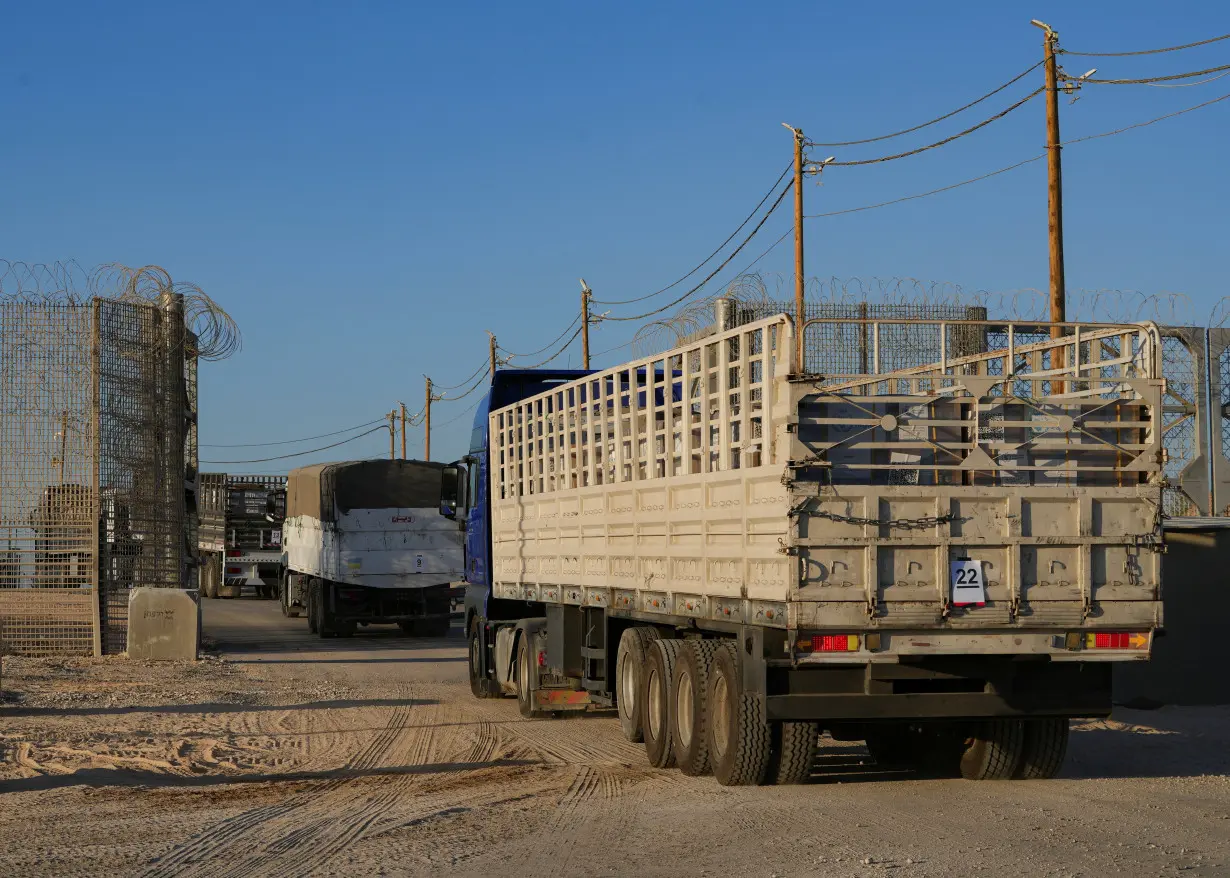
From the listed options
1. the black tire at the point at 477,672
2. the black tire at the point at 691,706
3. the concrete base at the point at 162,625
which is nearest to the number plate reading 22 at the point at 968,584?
the black tire at the point at 691,706

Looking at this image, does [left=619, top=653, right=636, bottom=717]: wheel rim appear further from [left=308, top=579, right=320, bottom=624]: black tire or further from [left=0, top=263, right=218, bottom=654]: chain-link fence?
[left=308, top=579, right=320, bottom=624]: black tire

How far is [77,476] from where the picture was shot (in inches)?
928

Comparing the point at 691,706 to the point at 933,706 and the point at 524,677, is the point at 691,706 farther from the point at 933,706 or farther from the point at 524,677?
the point at 524,677

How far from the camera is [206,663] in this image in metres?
23.5

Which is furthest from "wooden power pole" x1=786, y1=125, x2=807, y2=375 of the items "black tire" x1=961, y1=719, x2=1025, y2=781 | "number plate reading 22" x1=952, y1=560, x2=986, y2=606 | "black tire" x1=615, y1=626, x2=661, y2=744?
"number plate reading 22" x1=952, y1=560, x2=986, y2=606

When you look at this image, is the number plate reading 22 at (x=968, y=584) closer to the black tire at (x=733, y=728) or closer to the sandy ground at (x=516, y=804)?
the sandy ground at (x=516, y=804)

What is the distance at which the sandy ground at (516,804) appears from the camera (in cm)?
868

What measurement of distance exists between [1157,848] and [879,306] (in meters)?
21.7

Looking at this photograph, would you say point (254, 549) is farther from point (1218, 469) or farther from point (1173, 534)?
point (1173, 534)

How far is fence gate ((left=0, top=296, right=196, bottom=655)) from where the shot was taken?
23312 millimetres

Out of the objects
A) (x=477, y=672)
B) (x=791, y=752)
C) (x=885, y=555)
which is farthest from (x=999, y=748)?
(x=477, y=672)

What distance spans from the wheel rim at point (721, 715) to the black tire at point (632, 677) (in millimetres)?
1653

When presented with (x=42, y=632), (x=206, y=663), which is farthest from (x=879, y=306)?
(x=42, y=632)

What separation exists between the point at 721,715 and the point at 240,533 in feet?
115
